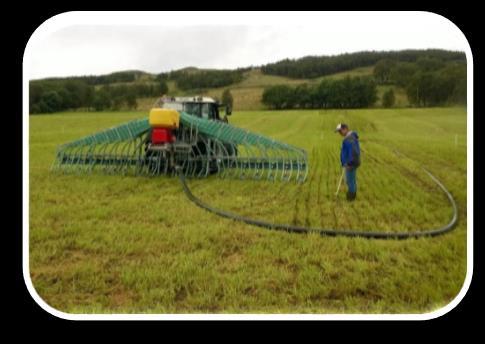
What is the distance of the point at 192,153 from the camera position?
6988mm

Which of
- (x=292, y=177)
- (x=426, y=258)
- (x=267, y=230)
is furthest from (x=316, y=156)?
(x=426, y=258)

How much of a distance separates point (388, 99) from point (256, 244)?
1936mm

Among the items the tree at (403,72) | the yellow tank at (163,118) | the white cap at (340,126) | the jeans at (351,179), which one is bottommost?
the jeans at (351,179)

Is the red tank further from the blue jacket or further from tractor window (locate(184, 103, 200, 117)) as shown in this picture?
the blue jacket

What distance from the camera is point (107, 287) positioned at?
3018mm

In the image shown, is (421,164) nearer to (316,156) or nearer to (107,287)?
(316,156)

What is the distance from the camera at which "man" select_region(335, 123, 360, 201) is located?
4.73 metres

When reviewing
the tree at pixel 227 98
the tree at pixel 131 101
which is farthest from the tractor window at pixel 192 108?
the tree at pixel 131 101

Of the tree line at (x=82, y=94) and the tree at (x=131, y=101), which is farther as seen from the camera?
the tree at (x=131, y=101)

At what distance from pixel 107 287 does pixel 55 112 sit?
1.76 meters

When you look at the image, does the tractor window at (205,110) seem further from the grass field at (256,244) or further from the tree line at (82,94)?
the tree line at (82,94)

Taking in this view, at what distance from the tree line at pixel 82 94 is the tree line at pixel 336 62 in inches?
47.7

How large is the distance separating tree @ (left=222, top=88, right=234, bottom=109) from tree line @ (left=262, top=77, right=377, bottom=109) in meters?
0.40

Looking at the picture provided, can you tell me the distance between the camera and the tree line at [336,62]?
3.39 m
